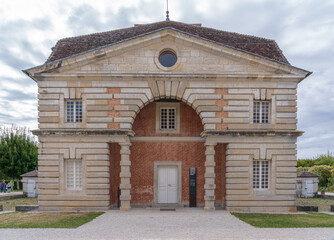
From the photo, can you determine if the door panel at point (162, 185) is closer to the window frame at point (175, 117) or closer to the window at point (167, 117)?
the window frame at point (175, 117)

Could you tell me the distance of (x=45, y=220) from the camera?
44.7 ft

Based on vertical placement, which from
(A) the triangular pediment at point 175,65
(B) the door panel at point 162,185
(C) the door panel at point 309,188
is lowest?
(C) the door panel at point 309,188

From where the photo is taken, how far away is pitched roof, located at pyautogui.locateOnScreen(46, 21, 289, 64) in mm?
18922

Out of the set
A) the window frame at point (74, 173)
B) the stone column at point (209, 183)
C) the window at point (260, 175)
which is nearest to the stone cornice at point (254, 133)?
the stone column at point (209, 183)

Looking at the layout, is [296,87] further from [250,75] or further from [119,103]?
[119,103]

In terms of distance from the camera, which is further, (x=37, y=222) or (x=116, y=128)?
(x=116, y=128)

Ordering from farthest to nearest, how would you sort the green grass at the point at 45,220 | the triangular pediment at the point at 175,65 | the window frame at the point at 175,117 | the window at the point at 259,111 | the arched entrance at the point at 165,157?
the window frame at the point at 175,117 < the arched entrance at the point at 165,157 < the window at the point at 259,111 < the triangular pediment at the point at 175,65 < the green grass at the point at 45,220

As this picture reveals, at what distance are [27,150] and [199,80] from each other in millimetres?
29628

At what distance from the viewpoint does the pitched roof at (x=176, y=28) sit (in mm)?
18922

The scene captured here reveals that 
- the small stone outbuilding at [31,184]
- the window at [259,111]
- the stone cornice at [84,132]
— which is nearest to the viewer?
the stone cornice at [84,132]

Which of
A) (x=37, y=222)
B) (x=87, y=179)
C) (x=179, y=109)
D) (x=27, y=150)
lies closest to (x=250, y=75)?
(x=179, y=109)

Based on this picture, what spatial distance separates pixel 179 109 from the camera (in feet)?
61.5

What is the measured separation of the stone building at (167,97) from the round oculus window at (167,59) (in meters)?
0.05

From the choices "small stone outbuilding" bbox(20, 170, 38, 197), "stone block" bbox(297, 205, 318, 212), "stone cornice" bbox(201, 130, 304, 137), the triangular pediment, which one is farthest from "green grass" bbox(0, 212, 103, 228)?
"stone block" bbox(297, 205, 318, 212)
